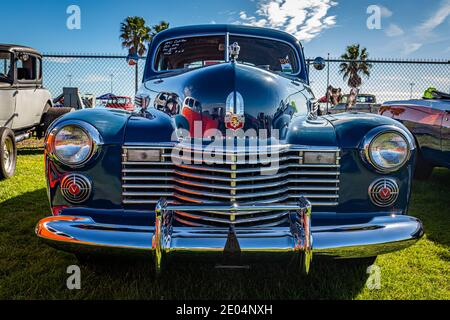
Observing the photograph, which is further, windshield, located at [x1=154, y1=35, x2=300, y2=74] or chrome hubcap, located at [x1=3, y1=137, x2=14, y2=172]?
chrome hubcap, located at [x1=3, y1=137, x2=14, y2=172]

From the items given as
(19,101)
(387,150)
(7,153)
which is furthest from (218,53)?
(19,101)

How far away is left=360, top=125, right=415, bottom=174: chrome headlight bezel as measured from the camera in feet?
6.82

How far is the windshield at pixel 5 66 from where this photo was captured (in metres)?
5.74

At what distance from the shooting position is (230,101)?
84.7 inches

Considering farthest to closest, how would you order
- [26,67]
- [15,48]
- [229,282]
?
[26,67]
[15,48]
[229,282]

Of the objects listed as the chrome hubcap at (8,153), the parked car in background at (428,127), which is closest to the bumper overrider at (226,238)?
the parked car in background at (428,127)

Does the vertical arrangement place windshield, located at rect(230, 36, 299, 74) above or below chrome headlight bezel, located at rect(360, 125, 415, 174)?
above

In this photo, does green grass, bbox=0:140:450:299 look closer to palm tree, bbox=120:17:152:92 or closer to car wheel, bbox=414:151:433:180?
car wheel, bbox=414:151:433:180

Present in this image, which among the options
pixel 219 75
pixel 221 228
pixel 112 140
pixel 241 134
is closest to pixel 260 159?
pixel 241 134

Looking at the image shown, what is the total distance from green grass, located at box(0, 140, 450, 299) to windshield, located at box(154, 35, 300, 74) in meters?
1.70

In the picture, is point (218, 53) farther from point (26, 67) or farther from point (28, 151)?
point (28, 151)

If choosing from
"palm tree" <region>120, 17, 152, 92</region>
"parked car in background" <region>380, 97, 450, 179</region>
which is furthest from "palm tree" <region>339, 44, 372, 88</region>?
"palm tree" <region>120, 17, 152, 92</region>

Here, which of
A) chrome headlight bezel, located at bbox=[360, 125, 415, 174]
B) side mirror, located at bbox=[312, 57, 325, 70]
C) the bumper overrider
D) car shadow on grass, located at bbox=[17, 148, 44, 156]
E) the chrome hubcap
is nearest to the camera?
the bumper overrider

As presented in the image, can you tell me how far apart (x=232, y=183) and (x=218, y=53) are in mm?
1518
